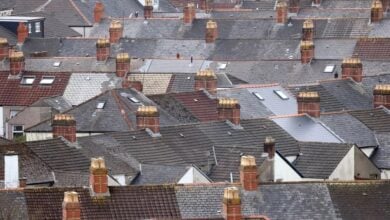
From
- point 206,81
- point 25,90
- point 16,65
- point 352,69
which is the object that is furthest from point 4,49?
point 352,69

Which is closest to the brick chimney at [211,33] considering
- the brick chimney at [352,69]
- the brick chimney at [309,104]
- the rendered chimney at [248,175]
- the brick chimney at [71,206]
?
the brick chimney at [352,69]

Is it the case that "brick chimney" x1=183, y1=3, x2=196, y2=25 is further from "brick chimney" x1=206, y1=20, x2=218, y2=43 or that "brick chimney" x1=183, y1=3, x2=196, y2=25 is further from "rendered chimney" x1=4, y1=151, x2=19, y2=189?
"rendered chimney" x1=4, y1=151, x2=19, y2=189

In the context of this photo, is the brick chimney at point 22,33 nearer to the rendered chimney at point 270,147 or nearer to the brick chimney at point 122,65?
the brick chimney at point 122,65

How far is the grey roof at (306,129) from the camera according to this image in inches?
4587

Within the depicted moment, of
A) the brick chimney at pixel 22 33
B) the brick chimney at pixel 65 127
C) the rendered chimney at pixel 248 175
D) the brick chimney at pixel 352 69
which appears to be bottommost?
the brick chimney at pixel 22 33

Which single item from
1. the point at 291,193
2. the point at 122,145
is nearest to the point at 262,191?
the point at 291,193

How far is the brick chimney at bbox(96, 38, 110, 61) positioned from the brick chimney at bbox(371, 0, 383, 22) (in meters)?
21.4

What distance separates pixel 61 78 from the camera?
140 meters

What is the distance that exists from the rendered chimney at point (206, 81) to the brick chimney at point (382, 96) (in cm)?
787

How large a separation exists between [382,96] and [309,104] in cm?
738

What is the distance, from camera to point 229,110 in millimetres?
117500

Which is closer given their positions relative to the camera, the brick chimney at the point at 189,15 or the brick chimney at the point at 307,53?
the brick chimney at the point at 307,53

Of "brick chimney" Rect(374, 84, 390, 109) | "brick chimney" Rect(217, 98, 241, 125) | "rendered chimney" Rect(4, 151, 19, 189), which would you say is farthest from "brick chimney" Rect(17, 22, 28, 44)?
"rendered chimney" Rect(4, 151, 19, 189)

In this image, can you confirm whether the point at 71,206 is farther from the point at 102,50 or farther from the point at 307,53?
the point at 102,50
